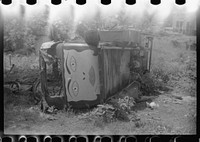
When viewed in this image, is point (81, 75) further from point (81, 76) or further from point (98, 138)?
point (98, 138)

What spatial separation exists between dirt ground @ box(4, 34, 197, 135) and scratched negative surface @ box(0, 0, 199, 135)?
19mm

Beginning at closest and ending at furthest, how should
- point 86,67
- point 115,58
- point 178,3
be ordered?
point 178,3 → point 86,67 → point 115,58

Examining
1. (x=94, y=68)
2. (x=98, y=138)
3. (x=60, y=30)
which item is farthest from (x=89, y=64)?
(x=98, y=138)

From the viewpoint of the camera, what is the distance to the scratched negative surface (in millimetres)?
5039

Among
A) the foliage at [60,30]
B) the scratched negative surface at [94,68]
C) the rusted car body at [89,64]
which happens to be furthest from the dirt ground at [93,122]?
the foliage at [60,30]

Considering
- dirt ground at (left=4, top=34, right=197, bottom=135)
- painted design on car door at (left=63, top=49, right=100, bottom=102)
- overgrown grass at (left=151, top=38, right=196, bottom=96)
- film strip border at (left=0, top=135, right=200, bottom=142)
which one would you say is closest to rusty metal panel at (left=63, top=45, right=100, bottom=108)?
painted design on car door at (left=63, top=49, right=100, bottom=102)

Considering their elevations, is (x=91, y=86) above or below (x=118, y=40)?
below

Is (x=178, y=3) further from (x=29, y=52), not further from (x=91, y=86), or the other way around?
(x=29, y=52)

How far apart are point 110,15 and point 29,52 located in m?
1.83

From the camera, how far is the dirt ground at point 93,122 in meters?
4.98

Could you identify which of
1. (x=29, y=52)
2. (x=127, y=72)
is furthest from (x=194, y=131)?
(x=29, y=52)

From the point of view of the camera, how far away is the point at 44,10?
5113mm

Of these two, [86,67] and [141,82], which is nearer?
[86,67]

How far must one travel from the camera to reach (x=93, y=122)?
5039 mm
